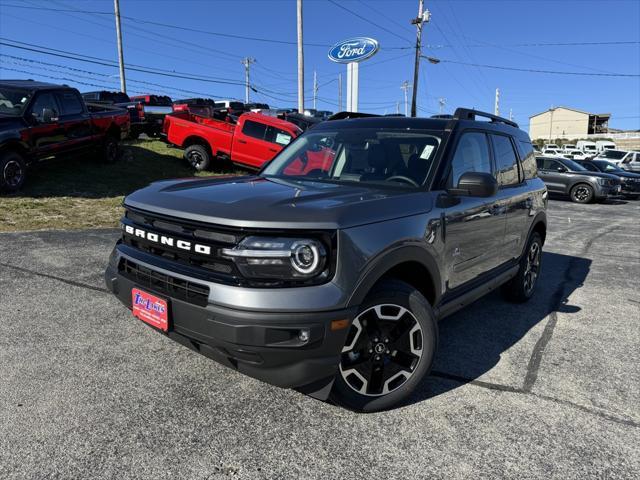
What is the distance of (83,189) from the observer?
10.7 metres

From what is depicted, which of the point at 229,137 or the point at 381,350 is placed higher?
the point at 229,137

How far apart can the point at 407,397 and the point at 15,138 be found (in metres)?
9.16

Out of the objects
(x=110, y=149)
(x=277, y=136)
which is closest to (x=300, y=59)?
(x=277, y=136)

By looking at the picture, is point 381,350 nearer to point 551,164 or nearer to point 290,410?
point 290,410

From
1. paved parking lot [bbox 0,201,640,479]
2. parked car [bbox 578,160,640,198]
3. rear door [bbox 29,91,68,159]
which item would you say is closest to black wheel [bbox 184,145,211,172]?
rear door [bbox 29,91,68,159]

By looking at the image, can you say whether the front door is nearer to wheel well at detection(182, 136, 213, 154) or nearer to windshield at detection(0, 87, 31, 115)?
windshield at detection(0, 87, 31, 115)

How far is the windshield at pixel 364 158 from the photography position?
3.46 m

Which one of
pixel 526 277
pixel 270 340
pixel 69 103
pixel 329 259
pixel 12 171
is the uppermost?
pixel 69 103

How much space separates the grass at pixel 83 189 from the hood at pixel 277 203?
5.66 m

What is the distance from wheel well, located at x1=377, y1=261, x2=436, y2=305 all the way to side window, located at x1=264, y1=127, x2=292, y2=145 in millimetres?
10296

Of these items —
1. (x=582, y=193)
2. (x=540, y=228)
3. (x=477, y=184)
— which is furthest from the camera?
(x=582, y=193)

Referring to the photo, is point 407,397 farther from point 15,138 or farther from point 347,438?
point 15,138

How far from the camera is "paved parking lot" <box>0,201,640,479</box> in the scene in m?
2.38

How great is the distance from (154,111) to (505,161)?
1744 cm
